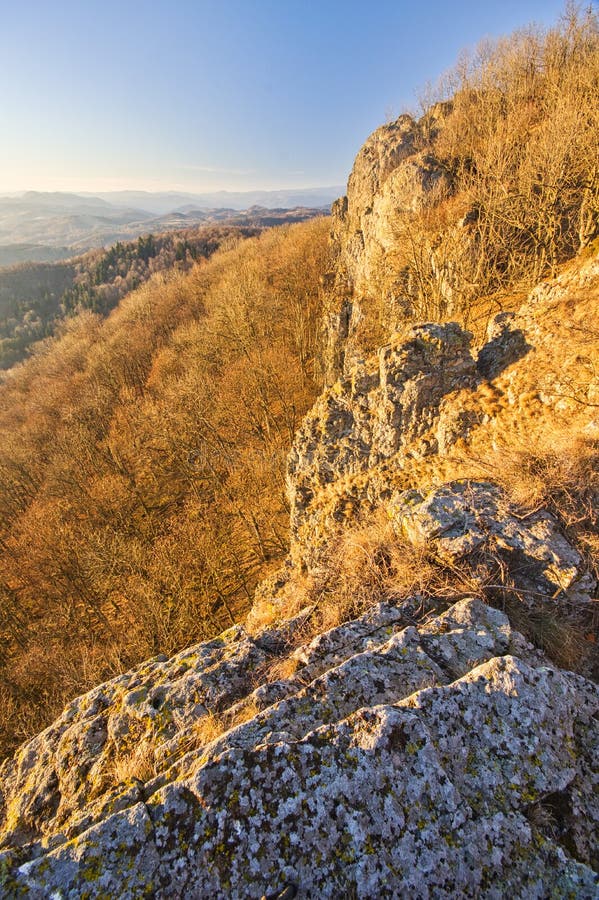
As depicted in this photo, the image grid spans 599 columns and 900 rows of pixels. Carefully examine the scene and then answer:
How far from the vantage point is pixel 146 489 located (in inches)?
1351

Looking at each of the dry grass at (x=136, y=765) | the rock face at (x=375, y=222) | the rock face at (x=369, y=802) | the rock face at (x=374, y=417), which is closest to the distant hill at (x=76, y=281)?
the rock face at (x=375, y=222)

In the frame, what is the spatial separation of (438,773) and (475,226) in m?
21.6

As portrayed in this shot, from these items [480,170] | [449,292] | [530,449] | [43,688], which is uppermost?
[480,170]

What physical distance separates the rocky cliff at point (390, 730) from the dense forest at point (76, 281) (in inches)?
4516

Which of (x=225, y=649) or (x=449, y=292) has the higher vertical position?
(x=449, y=292)

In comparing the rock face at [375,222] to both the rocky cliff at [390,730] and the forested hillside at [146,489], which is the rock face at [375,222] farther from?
the rocky cliff at [390,730]

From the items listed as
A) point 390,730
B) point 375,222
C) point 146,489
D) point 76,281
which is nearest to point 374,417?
point 390,730

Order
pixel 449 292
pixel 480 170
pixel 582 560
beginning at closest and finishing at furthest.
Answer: pixel 582 560
pixel 449 292
pixel 480 170

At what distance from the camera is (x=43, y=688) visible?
719 inches

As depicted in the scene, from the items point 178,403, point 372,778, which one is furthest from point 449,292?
point 178,403

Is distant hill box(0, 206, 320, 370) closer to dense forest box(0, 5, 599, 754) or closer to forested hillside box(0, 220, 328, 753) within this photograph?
forested hillside box(0, 220, 328, 753)

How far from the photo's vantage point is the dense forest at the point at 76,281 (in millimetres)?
109812

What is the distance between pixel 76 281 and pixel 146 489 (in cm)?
14866

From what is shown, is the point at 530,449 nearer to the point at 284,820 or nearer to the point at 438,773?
the point at 438,773
